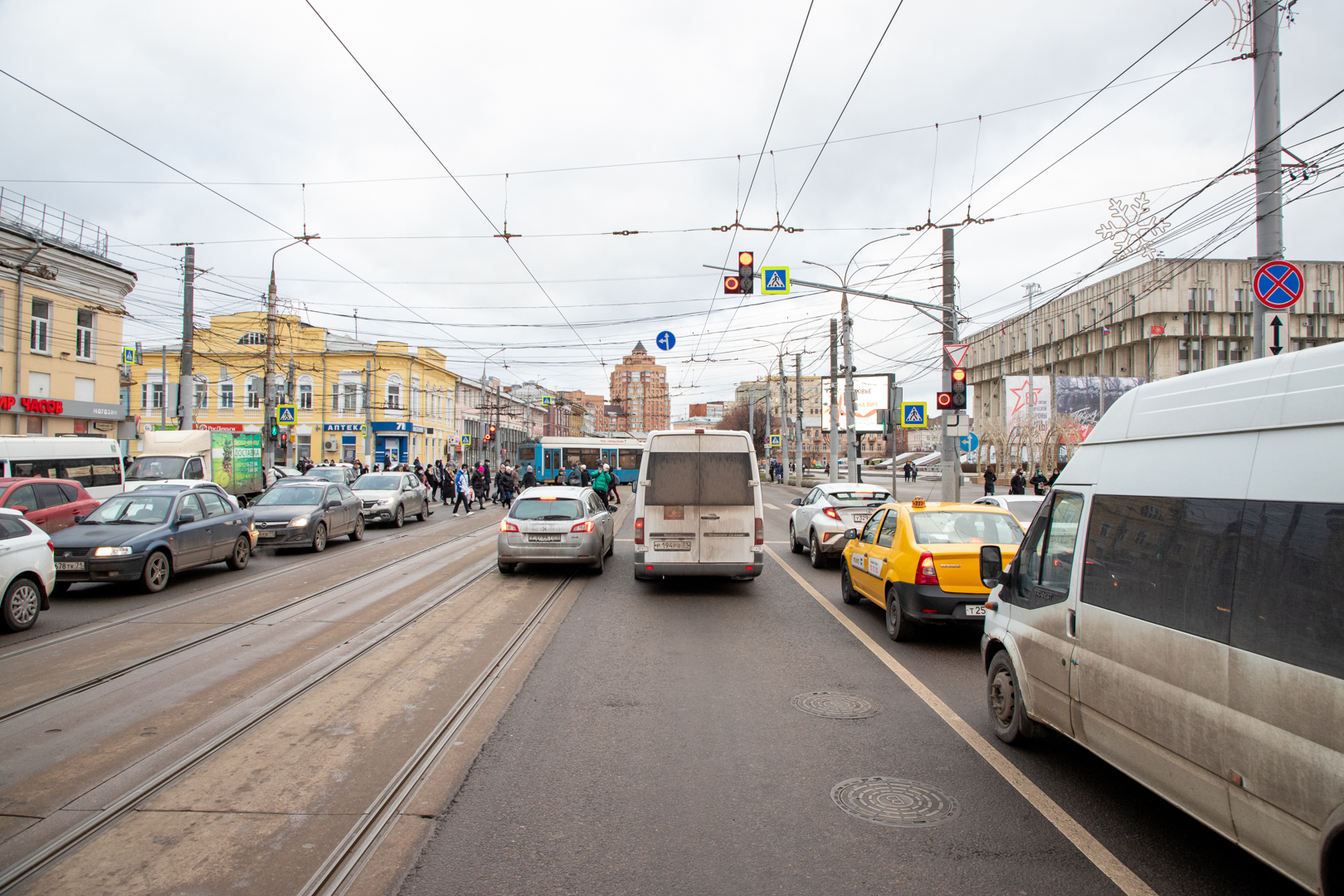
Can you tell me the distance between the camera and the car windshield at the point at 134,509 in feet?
39.2

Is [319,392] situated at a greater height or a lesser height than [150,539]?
greater

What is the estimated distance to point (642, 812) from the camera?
13.5ft

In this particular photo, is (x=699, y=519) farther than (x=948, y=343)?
No

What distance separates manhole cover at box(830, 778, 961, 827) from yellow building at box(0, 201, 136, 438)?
29.3 m

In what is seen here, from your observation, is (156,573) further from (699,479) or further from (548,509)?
(699,479)

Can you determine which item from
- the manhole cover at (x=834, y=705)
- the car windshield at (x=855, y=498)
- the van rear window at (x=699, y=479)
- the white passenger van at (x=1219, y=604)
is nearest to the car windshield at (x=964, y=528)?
the manhole cover at (x=834, y=705)

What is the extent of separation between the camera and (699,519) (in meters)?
11.3

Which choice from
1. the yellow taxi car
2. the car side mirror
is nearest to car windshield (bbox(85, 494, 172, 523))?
the yellow taxi car

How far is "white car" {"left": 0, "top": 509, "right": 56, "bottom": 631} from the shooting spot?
8.26 m

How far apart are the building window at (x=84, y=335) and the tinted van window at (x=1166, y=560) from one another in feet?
117

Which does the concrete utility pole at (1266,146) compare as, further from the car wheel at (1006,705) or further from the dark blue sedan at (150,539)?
the dark blue sedan at (150,539)

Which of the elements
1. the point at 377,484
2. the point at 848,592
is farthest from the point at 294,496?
the point at 848,592

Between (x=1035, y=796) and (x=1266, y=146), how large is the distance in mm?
8799

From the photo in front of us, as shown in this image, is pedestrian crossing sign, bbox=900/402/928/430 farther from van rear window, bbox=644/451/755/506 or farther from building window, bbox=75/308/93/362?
building window, bbox=75/308/93/362
